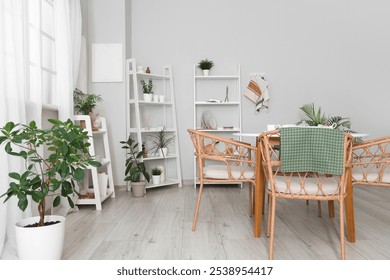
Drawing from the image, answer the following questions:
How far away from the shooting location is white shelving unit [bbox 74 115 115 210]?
2975 mm

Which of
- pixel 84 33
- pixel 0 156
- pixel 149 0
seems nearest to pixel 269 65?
pixel 149 0

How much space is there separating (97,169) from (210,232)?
1700mm

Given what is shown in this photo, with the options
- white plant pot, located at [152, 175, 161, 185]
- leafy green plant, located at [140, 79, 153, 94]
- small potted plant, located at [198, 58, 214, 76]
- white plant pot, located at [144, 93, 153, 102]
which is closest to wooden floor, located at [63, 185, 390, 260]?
white plant pot, located at [152, 175, 161, 185]

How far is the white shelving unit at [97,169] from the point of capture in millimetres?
2975

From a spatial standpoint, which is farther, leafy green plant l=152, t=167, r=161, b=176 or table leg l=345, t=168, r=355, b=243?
leafy green plant l=152, t=167, r=161, b=176

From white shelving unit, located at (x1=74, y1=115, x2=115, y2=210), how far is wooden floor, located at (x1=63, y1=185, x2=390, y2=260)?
0.29 feet

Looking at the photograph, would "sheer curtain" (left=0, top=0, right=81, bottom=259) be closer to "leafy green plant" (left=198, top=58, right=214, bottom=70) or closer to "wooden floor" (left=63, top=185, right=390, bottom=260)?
"wooden floor" (left=63, top=185, right=390, bottom=260)

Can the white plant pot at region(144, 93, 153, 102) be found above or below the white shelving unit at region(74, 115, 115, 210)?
above

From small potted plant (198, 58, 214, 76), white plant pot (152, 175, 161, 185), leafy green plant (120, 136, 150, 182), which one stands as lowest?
white plant pot (152, 175, 161, 185)

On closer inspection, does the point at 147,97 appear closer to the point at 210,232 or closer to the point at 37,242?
the point at 210,232

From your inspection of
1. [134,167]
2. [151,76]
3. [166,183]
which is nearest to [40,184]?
[134,167]

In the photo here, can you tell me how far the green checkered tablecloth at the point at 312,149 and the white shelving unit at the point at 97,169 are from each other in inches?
63.0

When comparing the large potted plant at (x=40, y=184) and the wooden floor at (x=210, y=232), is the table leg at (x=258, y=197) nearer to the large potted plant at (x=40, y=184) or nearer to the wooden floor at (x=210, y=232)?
the wooden floor at (x=210, y=232)
